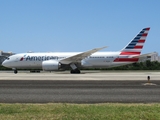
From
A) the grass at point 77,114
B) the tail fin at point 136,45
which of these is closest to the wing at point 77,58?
the tail fin at point 136,45

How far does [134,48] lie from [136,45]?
0.51 meters

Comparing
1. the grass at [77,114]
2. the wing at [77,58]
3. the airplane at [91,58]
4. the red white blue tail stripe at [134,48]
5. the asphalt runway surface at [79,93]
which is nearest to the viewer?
the grass at [77,114]

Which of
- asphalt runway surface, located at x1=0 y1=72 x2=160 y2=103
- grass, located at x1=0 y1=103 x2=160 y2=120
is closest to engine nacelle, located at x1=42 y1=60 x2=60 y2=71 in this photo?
asphalt runway surface, located at x1=0 y1=72 x2=160 y2=103

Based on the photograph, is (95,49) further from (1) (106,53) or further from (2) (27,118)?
(2) (27,118)

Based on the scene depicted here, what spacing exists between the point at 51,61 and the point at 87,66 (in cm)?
558

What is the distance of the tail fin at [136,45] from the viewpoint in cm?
3953

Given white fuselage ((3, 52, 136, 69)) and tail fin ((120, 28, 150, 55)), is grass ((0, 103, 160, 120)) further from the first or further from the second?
tail fin ((120, 28, 150, 55))

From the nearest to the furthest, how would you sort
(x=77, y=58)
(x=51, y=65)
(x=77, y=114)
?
(x=77, y=114), (x=51, y=65), (x=77, y=58)

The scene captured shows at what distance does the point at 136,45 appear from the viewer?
3975 cm

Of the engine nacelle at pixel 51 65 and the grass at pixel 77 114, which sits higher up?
the engine nacelle at pixel 51 65

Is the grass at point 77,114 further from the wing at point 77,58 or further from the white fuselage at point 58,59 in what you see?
the white fuselage at point 58,59

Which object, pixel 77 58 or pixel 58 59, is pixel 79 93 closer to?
pixel 77 58

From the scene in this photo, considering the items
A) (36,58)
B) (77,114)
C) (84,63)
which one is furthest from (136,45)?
(77,114)

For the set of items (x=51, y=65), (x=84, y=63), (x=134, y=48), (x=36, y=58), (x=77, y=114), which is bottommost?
(x=77, y=114)
